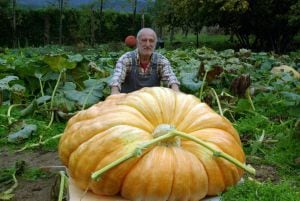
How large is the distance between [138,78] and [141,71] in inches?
2.8

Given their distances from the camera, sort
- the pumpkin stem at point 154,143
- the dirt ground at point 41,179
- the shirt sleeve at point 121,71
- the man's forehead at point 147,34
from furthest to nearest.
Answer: the shirt sleeve at point 121,71, the man's forehead at point 147,34, the dirt ground at point 41,179, the pumpkin stem at point 154,143

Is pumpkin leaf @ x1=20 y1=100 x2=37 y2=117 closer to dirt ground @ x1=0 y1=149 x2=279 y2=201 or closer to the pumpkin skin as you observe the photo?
dirt ground @ x1=0 y1=149 x2=279 y2=201

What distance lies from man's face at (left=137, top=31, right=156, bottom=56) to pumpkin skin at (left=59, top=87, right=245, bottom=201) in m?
1.56

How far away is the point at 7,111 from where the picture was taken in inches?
244

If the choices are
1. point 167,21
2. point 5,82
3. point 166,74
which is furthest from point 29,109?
point 167,21

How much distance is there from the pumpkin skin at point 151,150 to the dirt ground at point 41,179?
406 mm

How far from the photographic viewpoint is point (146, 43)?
5070mm

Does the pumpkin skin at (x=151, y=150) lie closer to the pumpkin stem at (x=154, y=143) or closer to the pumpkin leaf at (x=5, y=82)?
the pumpkin stem at (x=154, y=143)

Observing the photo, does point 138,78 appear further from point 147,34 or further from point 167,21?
point 167,21

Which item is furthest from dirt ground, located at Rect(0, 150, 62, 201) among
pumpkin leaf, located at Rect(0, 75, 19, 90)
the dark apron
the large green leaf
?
pumpkin leaf, located at Rect(0, 75, 19, 90)

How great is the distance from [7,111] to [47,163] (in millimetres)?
1741

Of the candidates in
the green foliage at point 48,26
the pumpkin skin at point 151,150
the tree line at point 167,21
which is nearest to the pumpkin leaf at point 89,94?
the pumpkin skin at point 151,150

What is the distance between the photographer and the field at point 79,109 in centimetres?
427

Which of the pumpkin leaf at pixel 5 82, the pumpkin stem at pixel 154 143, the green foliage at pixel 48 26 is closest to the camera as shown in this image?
the pumpkin stem at pixel 154 143
